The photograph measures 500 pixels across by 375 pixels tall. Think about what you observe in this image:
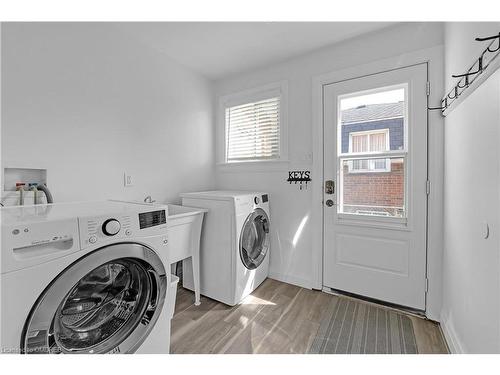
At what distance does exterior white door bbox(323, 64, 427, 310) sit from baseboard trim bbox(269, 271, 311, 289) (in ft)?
0.64

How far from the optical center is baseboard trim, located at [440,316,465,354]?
4.27ft

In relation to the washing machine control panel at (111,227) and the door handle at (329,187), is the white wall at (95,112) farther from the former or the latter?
the door handle at (329,187)

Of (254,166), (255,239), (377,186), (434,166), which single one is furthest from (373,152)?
(255,239)

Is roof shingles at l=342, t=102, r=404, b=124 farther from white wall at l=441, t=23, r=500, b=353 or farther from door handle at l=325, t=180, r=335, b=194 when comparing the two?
door handle at l=325, t=180, r=335, b=194

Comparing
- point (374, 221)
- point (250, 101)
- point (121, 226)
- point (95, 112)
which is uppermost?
point (250, 101)

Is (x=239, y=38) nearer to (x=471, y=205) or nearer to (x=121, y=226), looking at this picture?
(x=121, y=226)

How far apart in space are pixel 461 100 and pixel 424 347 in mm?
1528

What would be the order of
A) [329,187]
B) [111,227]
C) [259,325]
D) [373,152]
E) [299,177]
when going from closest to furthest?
[111,227]
[259,325]
[373,152]
[329,187]
[299,177]

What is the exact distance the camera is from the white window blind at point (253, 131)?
245 cm

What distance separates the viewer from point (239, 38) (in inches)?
77.7

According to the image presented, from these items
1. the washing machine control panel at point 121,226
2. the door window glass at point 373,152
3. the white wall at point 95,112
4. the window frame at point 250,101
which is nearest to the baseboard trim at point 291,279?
the door window glass at point 373,152

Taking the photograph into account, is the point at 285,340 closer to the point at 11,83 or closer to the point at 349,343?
the point at 349,343

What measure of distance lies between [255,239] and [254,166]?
0.80 meters

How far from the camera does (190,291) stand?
2197 mm
